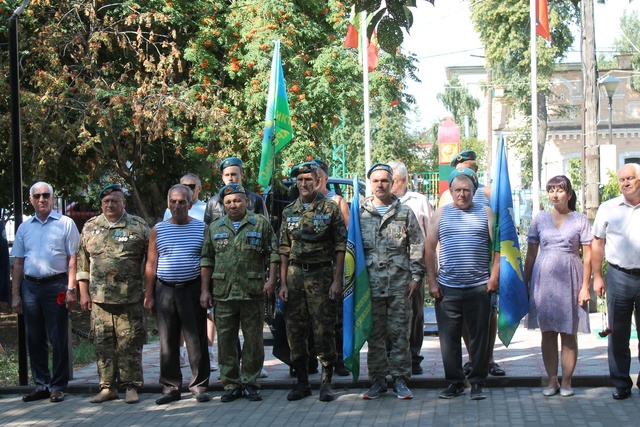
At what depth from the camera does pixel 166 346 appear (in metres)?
7.77

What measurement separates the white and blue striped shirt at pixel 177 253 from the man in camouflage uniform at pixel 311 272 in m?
0.79

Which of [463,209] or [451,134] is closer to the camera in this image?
[463,209]

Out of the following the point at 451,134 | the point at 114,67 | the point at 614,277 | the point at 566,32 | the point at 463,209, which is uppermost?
the point at 566,32

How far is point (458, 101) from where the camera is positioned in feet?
257

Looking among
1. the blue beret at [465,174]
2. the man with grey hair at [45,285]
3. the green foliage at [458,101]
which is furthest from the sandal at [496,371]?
the green foliage at [458,101]

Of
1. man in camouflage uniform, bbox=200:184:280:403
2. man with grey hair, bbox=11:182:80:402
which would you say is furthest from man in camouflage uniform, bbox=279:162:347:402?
man with grey hair, bbox=11:182:80:402

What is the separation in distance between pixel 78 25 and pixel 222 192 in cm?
861

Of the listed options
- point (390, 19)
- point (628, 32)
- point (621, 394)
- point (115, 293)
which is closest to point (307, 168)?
point (115, 293)

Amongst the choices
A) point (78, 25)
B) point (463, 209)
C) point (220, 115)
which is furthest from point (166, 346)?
point (78, 25)

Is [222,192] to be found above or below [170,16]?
below

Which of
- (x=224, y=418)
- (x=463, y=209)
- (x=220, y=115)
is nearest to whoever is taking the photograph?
(x=224, y=418)

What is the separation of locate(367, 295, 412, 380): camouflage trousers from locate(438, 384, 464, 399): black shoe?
33cm

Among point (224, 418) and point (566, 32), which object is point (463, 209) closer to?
point (224, 418)

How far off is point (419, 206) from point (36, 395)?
159 inches
